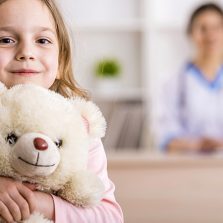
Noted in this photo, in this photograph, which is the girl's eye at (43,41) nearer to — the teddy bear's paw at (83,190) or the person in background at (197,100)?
the teddy bear's paw at (83,190)

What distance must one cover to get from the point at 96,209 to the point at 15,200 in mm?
114

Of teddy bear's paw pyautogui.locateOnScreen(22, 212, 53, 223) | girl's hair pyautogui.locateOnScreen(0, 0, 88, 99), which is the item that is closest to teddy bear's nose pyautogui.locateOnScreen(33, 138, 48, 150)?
teddy bear's paw pyautogui.locateOnScreen(22, 212, 53, 223)

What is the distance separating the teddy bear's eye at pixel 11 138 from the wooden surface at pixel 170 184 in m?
1.50

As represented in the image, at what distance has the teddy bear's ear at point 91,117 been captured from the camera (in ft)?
2.87

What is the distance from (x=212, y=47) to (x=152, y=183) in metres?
0.93

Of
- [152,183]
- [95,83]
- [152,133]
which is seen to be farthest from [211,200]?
[95,83]

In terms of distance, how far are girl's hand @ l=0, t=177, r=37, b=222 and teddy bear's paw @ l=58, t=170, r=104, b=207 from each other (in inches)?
1.9

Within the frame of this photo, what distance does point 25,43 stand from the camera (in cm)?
87

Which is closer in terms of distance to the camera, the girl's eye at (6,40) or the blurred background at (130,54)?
the girl's eye at (6,40)

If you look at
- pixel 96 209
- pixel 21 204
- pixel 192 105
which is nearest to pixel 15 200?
pixel 21 204

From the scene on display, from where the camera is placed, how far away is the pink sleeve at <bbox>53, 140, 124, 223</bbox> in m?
0.84

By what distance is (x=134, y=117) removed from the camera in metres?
3.43

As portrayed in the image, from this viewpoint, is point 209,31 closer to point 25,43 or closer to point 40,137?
point 25,43

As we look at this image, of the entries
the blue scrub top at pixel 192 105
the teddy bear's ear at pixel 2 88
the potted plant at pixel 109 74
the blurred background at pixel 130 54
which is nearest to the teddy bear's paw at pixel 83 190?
the teddy bear's ear at pixel 2 88
